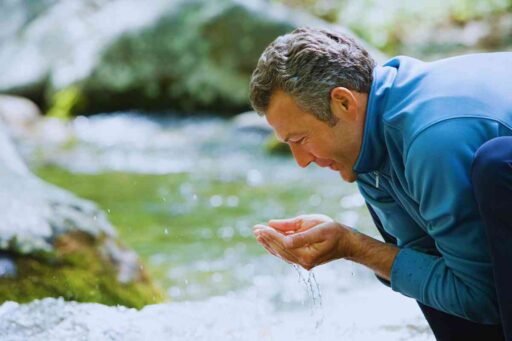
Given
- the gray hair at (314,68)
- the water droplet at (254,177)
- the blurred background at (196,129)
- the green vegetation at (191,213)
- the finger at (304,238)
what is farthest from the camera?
the water droplet at (254,177)

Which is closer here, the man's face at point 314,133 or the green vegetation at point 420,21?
the man's face at point 314,133

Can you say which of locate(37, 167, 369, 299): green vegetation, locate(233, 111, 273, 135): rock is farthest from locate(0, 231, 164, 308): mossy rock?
locate(233, 111, 273, 135): rock

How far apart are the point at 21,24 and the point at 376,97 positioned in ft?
44.1

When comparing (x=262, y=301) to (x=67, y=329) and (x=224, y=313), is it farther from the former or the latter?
(x=67, y=329)

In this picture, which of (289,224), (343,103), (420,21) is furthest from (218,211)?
(420,21)

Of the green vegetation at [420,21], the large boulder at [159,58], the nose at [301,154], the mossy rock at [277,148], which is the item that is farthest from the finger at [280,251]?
the green vegetation at [420,21]

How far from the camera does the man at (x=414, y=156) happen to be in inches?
81.1

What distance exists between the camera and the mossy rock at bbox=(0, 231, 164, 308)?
146 inches

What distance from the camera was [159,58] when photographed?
11.6 meters

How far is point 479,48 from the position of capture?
12.1m

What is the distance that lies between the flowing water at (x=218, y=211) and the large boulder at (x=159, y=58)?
1.48 ft

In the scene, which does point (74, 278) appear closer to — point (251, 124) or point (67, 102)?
point (251, 124)

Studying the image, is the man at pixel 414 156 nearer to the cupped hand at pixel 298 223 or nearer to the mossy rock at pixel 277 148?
the cupped hand at pixel 298 223

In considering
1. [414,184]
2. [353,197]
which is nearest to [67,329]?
[414,184]
